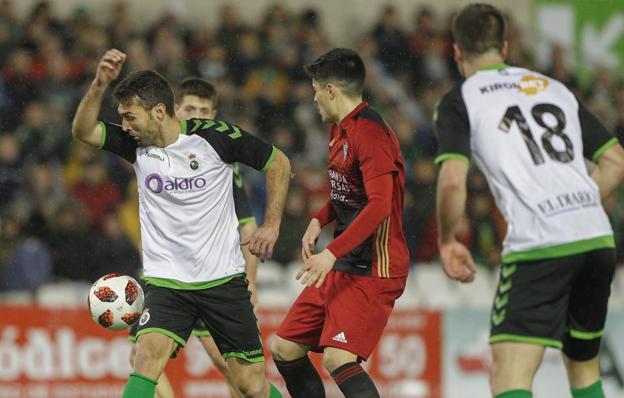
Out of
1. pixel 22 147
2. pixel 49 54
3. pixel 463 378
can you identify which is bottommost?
pixel 463 378

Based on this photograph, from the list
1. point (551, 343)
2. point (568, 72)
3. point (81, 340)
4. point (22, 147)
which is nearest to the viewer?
point (551, 343)

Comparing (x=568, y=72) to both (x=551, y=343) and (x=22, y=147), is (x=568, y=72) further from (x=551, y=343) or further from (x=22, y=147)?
(x=551, y=343)

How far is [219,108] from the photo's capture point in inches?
434

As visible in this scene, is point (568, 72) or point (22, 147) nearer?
point (22, 147)

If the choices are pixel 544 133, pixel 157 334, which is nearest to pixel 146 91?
pixel 157 334

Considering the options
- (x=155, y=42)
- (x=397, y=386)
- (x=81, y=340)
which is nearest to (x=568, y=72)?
(x=155, y=42)

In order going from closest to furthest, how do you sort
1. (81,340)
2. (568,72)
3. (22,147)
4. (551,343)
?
1. (551,343)
2. (81,340)
3. (22,147)
4. (568,72)

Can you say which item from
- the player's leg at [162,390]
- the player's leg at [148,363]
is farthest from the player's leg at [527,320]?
the player's leg at [162,390]

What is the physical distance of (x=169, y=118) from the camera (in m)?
6.14

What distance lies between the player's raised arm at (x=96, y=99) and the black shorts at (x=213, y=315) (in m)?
0.89

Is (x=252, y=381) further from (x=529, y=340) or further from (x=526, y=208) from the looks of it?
(x=526, y=208)

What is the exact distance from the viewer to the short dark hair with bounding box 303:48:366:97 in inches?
246

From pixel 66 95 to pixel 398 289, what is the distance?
7.07 meters

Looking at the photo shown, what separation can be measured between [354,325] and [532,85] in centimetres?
173
